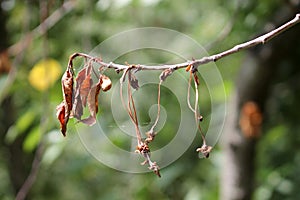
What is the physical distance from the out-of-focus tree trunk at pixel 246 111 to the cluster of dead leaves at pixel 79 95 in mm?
982

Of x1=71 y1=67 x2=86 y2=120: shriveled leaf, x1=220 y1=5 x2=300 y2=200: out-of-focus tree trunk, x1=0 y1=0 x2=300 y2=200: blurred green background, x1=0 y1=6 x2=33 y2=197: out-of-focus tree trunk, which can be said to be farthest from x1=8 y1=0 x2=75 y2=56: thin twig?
x1=71 y1=67 x2=86 y2=120: shriveled leaf

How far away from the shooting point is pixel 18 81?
1.81 metres

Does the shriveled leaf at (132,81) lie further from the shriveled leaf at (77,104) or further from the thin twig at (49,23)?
the thin twig at (49,23)

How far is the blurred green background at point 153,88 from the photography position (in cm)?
162

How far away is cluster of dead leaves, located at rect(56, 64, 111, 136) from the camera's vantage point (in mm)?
682

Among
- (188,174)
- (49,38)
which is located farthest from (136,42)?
(188,174)

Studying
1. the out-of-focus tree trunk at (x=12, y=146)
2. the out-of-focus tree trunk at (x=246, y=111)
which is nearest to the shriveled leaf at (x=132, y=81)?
the out-of-focus tree trunk at (x=246, y=111)

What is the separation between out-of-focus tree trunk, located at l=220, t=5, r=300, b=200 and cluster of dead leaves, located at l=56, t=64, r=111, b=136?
3.22 feet

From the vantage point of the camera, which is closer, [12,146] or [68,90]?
[68,90]

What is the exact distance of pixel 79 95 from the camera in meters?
0.71

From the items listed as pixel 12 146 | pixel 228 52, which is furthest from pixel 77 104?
pixel 12 146

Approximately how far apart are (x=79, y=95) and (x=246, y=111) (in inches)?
41.4

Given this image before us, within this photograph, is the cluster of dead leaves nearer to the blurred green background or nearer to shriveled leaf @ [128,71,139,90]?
shriveled leaf @ [128,71,139,90]

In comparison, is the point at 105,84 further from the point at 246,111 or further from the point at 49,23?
the point at 49,23
